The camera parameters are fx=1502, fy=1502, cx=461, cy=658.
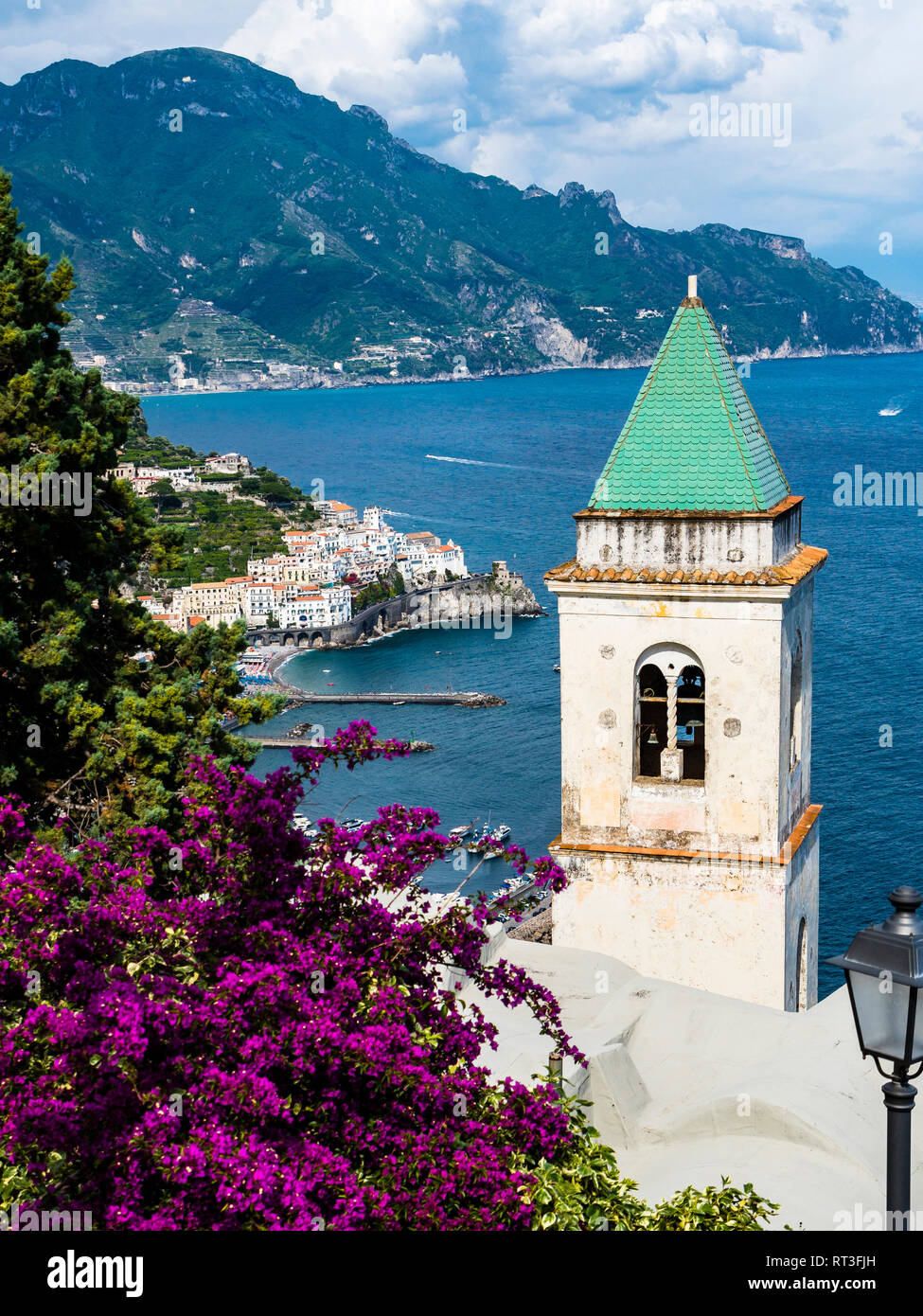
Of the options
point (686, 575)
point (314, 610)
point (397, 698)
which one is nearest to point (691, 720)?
point (686, 575)

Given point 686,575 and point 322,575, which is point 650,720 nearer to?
point 686,575

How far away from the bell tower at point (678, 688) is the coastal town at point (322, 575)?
87.1 meters

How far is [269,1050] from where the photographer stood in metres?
6.95

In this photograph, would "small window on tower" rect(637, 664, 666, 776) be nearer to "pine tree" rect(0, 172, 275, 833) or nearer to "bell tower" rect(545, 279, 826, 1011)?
"bell tower" rect(545, 279, 826, 1011)

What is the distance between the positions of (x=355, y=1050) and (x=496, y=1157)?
93 centimetres

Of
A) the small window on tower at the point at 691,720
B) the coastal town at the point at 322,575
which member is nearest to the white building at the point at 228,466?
the coastal town at the point at 322,575

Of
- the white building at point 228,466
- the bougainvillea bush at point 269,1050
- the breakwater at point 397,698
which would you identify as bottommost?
the breakwater at point 397,698

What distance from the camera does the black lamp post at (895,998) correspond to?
5770 millimetres

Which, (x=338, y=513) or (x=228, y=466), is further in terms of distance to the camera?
(x=228, y=466)

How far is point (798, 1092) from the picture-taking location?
1046 centimetres

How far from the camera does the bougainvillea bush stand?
667 cm

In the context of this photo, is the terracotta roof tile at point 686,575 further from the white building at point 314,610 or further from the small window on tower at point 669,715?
the white building at point 314,610

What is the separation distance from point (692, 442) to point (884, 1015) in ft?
27.6

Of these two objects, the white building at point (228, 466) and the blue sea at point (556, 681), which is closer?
the blue sea at point (556, 681)
